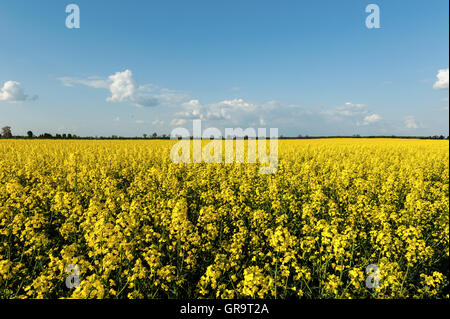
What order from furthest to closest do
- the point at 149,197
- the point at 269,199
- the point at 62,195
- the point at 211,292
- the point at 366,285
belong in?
1. the point at 269,199
2. the point at 149,197
3. the point at 62,195
4. the point at 211,292
5. the point at 366,285

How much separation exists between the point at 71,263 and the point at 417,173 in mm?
17402

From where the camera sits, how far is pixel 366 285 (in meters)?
4.12

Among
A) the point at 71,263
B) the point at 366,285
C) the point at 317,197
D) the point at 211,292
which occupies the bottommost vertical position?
the point at 211,292

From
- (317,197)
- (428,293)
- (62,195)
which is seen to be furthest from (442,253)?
(62,195)

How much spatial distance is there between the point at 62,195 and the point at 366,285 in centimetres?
895

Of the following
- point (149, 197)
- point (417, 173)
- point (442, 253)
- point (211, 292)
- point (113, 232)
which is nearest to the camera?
point (211, 292)

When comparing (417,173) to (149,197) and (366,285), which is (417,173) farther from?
(149,197)

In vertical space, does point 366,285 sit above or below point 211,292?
above

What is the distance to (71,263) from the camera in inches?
169

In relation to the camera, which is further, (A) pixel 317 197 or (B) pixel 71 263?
(A) pixel 317 197

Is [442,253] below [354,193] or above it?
below
